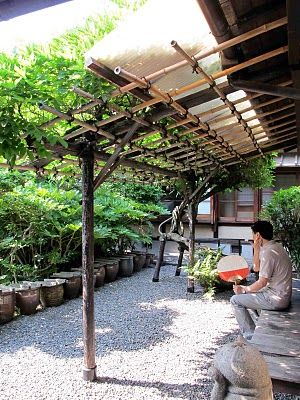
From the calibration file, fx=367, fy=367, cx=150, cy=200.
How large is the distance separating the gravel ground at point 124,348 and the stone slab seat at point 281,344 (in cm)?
62

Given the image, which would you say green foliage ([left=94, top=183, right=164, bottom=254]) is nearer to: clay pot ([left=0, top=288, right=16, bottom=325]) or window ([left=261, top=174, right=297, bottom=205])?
clay pot ([left=0, top=288, right=16, bottom=325])

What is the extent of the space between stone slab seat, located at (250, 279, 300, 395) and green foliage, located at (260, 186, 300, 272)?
434 cm

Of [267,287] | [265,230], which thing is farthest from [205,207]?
[267,287]

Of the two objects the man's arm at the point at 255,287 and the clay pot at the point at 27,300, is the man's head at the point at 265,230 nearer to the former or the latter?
the man's arm at the point at 255,287

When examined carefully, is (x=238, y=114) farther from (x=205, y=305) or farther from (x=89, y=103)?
(x=205, y=305)

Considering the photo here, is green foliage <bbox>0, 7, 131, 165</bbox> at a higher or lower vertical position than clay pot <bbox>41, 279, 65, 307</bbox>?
higher

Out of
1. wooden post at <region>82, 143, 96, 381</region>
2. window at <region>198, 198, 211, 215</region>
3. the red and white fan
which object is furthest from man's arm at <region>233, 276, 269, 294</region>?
window at <region>198, 198, 211, 215</region>

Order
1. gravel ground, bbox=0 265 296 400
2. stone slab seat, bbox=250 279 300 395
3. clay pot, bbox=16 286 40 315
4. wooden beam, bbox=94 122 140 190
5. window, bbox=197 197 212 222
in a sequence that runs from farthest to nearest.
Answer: window, bbox=197 197 212 222
clay pot, bbox=16 286 40 315
wooden beam, bbox=94 122 140 190
gravel ground, bbox=0 265 296 400
stone slab seat, bbox=250 279 300 395

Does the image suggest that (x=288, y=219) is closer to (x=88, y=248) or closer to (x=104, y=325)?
(x=104, y=325)

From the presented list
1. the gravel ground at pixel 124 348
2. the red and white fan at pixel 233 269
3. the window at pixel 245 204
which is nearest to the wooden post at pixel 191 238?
the gravel ground at pixel 124 348

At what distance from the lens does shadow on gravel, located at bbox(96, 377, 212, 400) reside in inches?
138

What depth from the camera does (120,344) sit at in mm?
4977

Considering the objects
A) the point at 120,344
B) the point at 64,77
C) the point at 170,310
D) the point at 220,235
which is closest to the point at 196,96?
the point at 64,77

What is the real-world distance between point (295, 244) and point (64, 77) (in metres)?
7.36
